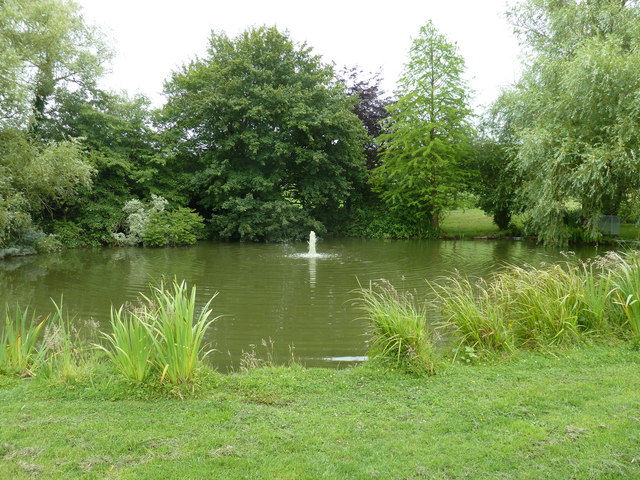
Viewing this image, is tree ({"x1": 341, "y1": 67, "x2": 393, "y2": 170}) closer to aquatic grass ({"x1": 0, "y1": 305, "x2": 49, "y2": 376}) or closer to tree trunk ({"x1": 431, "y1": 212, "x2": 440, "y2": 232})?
tree trunk ({"x1": 431, "y1": 212, "x2": 440, "y2": 232})

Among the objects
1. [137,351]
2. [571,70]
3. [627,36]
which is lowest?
[137,351]

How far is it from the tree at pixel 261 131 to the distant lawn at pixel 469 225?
→ 6.48 meters

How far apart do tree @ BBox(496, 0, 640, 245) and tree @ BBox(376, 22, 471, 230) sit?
405 cm

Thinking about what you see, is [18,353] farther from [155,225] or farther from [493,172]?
[493,172]

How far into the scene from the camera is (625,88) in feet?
46.7

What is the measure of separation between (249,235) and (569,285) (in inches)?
749

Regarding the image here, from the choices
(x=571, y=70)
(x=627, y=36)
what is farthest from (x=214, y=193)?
(x=627, y=36)

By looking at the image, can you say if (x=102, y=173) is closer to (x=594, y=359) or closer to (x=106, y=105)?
(x=106, y=105)

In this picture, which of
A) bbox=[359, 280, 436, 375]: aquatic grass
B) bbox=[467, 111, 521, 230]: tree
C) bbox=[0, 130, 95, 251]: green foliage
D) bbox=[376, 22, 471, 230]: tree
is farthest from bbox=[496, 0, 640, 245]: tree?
bbox=[0, 130, 95, 251]: green foliage

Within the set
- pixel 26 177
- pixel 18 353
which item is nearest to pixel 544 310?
pixel 18 353

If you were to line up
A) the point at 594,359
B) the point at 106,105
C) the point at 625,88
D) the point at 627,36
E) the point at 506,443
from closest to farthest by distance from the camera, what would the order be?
the point at 506,443 → the point at 594,359 → the point at 625,88 → the point at 627,36 → the point at 106,105

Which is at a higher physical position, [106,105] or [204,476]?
[106,105]

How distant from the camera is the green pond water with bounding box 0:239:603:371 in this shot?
22.4ft

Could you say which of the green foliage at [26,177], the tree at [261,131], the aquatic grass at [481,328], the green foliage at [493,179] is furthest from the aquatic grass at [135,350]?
the green foliage at [493,179]
